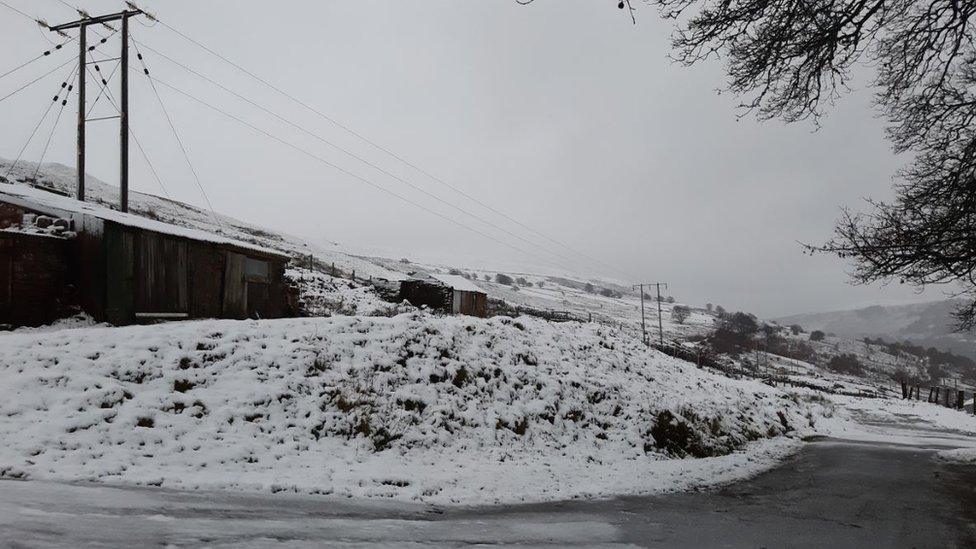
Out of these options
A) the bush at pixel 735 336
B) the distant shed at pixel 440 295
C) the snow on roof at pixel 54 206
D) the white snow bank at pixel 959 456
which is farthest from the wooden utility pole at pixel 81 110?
the bush at pixel 735 336

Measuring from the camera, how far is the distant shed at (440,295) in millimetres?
34812

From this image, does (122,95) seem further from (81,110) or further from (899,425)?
(899,425)

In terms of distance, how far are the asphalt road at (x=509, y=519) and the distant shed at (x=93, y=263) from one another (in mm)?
10756

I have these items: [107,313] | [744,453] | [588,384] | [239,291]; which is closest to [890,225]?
[744,453]

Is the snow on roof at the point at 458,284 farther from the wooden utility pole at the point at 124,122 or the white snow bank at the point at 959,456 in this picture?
the white snow bank at the point at 959,456

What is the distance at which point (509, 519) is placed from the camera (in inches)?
241

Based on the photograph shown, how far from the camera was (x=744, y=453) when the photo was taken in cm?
1187

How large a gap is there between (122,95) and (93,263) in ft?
33.3

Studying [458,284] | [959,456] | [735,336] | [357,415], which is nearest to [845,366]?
[735,336]

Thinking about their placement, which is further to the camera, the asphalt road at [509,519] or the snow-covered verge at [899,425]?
the snow-covered verge at [899,425]

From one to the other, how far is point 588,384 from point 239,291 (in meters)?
14.5


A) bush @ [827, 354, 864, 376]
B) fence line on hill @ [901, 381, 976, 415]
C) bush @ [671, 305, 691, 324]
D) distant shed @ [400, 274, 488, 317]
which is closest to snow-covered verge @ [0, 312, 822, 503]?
distant shed @ [400, 274, 488, 317]

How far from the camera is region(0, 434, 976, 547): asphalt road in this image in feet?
14.3

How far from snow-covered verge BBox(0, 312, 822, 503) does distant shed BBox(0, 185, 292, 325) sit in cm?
443
